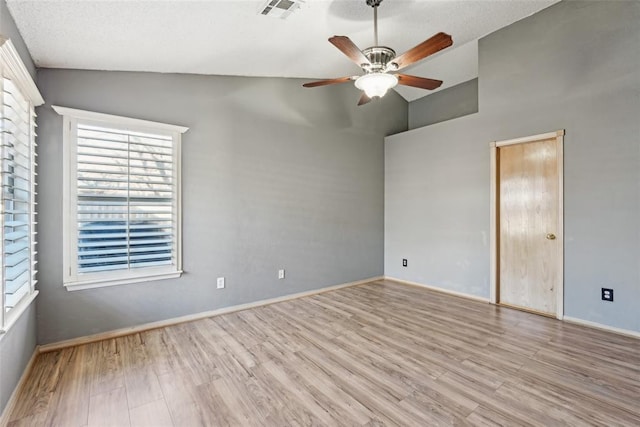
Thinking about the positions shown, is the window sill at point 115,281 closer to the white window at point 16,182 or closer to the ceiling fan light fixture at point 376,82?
the white window at point 16,182

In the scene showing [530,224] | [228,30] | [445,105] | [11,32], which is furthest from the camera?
[445,105]

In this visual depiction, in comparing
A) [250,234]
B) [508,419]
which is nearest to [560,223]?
[508,419]

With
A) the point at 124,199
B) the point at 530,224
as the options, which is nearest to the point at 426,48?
the point at 530,224

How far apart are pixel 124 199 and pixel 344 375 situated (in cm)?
254

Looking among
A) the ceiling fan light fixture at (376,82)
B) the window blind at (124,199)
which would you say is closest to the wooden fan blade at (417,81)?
the ceiling fan light fixture at (376,82)

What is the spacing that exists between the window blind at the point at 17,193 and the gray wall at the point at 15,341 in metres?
0.20

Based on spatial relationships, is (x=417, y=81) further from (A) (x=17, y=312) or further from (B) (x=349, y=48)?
(A) (x=17, y=312)

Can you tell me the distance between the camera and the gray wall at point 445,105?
16.1 ft

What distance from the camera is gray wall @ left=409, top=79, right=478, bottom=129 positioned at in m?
4.89

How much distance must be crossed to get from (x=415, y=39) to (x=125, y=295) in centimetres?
412

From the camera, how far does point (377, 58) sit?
8.07 feet

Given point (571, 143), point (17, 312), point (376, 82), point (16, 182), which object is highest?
point (376, 82)

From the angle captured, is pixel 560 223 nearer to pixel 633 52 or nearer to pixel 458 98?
pixel 633 52


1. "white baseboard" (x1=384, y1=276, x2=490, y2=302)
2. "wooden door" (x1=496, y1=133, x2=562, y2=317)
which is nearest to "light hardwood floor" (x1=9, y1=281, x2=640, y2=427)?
"wooden door" (x1=496, y1=133, x2=562, y2=317)
